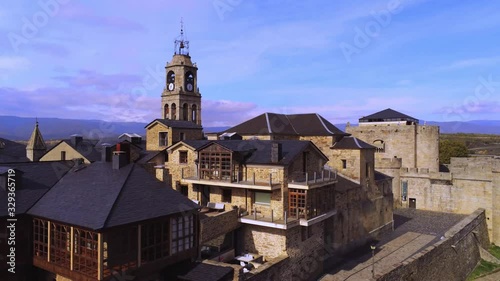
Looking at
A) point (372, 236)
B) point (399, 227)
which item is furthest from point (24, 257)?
point (399, 227)

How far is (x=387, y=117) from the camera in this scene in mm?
48906

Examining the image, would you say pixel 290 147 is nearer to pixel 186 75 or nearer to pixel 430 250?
pixel 430 250

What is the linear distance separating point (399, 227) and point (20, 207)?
31834mm

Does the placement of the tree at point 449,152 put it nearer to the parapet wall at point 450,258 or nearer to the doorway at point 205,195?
the parapet wall at point 450,258

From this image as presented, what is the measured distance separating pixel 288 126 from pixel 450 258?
16.9 m

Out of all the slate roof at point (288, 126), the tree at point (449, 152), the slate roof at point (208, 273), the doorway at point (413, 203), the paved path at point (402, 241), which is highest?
the slate roof at point (288, 126)

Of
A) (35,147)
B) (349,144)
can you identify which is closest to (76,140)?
(35,147)

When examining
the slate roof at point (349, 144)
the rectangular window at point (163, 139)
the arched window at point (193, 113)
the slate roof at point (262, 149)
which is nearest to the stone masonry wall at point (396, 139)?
the slate roof at point (349, 144)

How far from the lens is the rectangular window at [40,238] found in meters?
15.5

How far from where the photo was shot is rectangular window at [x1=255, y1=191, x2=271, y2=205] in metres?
23.4

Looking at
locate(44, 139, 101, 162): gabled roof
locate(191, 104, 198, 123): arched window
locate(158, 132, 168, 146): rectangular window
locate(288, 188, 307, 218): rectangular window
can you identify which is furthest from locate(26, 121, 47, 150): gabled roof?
locate(288, 188, 307, 218): rectangular window

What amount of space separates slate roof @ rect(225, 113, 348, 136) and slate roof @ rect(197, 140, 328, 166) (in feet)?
22.9

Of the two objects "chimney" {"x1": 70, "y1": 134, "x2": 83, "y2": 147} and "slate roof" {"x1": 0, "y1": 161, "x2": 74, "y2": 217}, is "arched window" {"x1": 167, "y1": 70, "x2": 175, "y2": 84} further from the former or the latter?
"slate roof" {"x1": 0, "y1": 161, "x2": 74, "y2": 217}

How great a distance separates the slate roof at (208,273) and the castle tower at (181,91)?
31.6 meters
